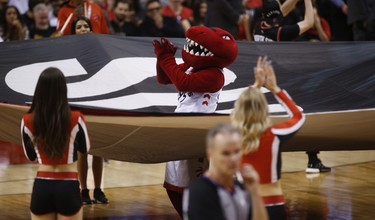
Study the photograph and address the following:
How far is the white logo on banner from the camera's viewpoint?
23.3 ft

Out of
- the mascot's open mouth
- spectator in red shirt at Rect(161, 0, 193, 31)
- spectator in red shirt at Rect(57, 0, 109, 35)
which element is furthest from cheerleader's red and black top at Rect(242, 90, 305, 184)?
spectator in red shirt at Rect(161, 0, 193, 31)

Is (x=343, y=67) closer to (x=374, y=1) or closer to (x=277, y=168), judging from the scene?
(x=277, y=168)

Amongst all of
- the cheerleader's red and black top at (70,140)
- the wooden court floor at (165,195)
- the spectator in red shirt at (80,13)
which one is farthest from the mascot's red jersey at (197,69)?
the spectator in red shirt at (80,13)

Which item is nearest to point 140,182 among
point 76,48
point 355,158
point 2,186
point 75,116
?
point 2,186

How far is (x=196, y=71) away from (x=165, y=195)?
2.25m

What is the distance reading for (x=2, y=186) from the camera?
29.9ft

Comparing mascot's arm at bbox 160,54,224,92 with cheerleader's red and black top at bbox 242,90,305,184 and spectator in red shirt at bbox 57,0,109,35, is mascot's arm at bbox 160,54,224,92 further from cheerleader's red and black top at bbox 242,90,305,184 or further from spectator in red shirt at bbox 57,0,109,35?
spectator in red shirt at bbox 57,0,109,35

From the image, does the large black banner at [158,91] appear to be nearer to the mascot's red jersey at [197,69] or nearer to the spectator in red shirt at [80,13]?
the mascot's red jersey at [197,69]

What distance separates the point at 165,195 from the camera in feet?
28.8

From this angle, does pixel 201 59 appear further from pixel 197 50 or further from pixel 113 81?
pixel 113 81

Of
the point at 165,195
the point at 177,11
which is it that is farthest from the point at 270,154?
the point at 177,11

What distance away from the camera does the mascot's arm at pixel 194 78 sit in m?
6.66

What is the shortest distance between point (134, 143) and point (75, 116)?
83 cm

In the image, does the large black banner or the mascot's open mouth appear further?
the mascot's open mouth
